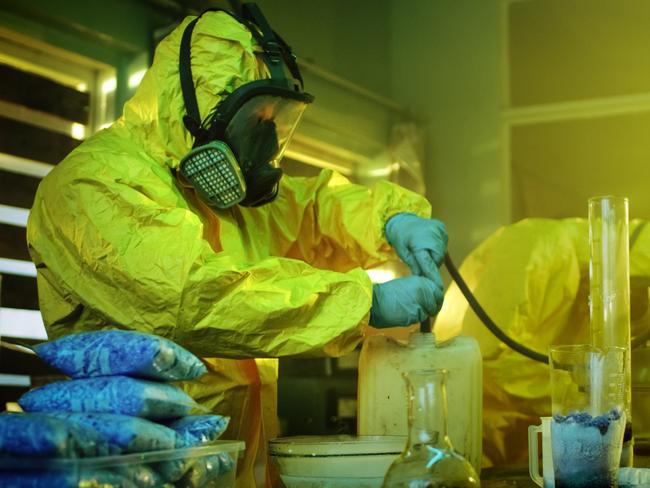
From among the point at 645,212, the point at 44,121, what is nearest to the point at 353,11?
the point at 645,212

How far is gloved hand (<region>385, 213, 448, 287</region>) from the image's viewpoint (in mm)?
1990

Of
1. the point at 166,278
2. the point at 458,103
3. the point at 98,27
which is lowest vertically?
the point at 166,278

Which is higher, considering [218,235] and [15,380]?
[218,235]

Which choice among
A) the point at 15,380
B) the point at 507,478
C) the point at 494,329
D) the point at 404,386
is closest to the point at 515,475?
the point at 507,478

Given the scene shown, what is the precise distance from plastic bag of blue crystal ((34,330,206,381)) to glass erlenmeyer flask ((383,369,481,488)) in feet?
1.12

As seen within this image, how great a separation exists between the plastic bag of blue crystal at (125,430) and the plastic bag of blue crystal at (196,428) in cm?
6

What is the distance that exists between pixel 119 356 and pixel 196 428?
0.16 meters

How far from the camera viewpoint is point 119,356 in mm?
1269

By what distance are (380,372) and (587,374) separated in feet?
1.70

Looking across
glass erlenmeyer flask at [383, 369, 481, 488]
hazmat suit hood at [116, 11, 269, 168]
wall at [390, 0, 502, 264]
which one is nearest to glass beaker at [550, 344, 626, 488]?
glass erlenmeyer flask at [383, 369, 481, 488]

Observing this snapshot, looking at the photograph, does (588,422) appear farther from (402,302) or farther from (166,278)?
(166,278)

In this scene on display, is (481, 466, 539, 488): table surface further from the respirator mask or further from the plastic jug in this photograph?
the respirator mask

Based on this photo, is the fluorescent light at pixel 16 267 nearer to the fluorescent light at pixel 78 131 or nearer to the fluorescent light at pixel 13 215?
the fluorescent light at pixel 13 215

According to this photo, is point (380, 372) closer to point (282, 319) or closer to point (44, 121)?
point (282, 319)
